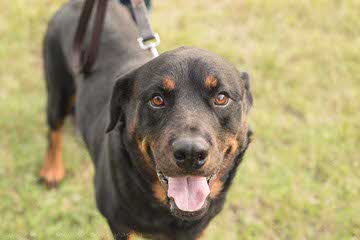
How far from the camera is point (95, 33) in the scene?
3.40 metres

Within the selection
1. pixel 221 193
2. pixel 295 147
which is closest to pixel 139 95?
pixel 221 193

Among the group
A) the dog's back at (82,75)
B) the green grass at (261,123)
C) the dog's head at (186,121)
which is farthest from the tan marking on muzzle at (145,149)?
the green grass at (261,123)

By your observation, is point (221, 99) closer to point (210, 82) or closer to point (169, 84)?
point (210, 82)

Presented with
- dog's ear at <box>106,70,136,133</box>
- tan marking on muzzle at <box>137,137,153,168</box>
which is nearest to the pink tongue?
tan marking on muzzle at <box>137,137,153,168</box>

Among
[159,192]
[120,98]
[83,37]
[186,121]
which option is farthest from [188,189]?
[83,37]

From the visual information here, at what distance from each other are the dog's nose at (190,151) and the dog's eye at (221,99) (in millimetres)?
323

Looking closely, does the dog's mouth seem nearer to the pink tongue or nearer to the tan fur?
the pink tongue

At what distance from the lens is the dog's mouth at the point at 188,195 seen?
2570 mm

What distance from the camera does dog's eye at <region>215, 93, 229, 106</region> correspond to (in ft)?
8.61

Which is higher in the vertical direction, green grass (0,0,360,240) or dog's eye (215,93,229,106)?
dog's eye (215,93,229,106)

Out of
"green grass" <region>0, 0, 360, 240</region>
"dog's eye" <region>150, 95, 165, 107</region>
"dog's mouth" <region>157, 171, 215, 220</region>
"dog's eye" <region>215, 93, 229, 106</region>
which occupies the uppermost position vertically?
"dog's eye" <region>150, 95, 165, 107</region>

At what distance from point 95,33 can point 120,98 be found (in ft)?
2.34

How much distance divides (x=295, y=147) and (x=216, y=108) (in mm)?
2233

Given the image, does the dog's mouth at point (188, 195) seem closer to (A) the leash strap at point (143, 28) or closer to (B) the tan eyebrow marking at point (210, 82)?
(B) the tan eyebrow marking at point (210, 82)
